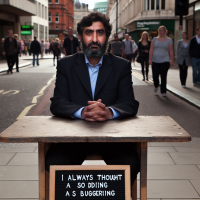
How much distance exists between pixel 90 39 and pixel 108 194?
1296 mm

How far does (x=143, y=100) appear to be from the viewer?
384 inches

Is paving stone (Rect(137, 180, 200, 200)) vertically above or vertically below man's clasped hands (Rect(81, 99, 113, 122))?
below

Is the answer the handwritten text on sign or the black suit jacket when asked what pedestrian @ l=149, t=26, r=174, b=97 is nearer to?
the black suit jacket

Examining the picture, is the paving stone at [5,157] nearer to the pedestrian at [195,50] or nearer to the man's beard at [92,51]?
the man's beard at [92,51]

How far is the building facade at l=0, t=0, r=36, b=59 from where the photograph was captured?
28267 mm

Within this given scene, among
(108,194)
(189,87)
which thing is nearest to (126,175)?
(108,194)

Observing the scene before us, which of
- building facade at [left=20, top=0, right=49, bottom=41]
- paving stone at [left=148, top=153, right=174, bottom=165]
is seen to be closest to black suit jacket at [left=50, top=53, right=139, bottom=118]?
paving stone at [left=148, top=153, right=174, bottom=165]

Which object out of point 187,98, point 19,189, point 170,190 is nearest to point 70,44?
point 187,98

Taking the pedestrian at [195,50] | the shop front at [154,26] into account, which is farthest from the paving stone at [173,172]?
the shop front at [154,26]

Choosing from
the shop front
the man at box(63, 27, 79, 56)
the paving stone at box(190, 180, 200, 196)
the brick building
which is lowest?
the paving stone at box(190, 180, 200, 196)

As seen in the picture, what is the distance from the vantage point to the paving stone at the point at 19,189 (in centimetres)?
338

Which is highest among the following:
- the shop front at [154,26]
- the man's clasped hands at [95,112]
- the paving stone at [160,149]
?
the shop front at [154,26]

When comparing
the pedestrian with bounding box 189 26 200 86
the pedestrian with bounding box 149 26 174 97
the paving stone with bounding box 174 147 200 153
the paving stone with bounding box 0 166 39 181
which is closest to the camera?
the paving stone with bounding box 0 166 39 181

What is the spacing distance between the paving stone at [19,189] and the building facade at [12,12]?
25160 millimetres
